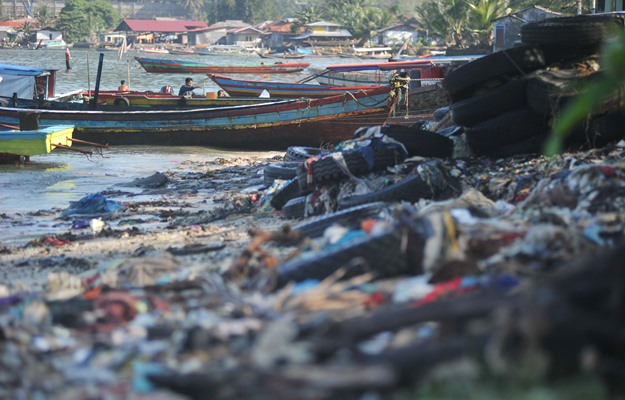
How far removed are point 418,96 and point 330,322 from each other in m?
16.1

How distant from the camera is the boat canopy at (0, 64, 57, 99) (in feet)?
74.7

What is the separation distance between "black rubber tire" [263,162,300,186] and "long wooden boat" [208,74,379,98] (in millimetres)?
14610

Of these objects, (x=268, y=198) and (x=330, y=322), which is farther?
(x=268, y=198)

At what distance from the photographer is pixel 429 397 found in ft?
10.9

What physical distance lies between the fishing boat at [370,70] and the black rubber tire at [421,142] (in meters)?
13.6

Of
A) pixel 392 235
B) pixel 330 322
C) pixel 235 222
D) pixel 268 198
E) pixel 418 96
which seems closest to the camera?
pixel 330 322

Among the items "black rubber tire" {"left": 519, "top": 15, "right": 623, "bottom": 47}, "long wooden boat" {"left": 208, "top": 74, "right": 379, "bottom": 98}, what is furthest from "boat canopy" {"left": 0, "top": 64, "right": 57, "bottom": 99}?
"black rubber tire" {"left": 519, "top": 15, "right": 623, "bottom": 47}

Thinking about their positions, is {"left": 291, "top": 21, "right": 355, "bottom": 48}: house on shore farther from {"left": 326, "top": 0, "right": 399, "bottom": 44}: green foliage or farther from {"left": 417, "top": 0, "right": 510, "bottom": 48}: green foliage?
{"left": 417, "top": 0, "right": 510, "bottom": 48}: green foliage

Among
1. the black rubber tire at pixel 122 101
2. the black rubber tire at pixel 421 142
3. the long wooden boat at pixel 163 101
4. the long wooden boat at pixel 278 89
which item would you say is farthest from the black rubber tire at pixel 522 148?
the long wooden boat at pixel 278 89

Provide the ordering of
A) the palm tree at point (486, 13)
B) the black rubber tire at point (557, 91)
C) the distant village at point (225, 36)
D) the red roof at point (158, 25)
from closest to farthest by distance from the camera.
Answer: the black rubber tire at point (557, 91), the palm tree at point (486, 13), the distant village at point (225, 36), the red roof at point (158, 25)

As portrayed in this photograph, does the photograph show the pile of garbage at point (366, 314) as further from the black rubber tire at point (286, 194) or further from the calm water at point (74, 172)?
the calm water at point (74, 172)

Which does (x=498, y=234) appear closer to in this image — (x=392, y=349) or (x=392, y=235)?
(x=392, y=235)

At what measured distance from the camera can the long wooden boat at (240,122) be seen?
20.4 m

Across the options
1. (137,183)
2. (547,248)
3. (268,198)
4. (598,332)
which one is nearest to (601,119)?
(268,198)
